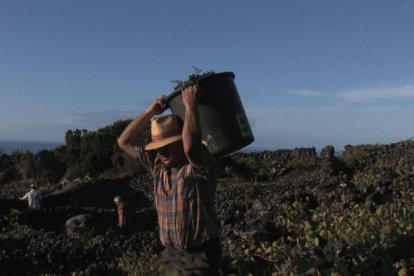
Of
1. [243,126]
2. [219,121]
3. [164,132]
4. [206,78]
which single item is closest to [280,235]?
[243,126]

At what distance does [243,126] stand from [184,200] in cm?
97

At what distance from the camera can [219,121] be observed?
483 centimetres

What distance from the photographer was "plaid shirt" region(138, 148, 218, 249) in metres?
4.20

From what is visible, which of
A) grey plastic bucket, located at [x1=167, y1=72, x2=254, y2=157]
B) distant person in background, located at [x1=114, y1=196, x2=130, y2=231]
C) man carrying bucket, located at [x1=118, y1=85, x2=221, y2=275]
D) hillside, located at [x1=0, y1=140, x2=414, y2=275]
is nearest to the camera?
man carrying bucket, located at [x1=118, y1=85, x2=221, y2=275]

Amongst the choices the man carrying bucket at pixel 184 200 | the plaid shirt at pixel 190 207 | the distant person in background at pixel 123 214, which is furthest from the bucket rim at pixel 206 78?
the distant person in background at pixel 123 214

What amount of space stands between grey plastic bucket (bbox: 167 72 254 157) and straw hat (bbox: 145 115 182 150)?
0.53 meters

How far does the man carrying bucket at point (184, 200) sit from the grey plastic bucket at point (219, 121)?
0.50m

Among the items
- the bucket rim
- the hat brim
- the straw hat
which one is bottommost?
the hat brim

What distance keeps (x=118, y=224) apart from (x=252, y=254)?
7.66m

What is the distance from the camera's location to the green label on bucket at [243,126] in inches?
193

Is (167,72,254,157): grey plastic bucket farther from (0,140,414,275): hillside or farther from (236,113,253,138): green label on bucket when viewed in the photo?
(0,140,414,275): hillside

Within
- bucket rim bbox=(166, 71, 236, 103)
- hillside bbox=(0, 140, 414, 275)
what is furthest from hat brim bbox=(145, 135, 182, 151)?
hillside bbox=(0, 140, 414, 275)

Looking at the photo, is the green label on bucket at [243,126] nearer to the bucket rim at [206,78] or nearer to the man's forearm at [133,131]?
the bucket rim at [206,78]

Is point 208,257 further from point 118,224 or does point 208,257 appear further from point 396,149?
point 396,149
